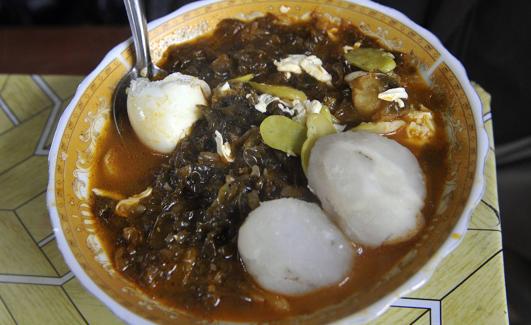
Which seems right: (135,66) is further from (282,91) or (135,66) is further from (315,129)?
(315,129)

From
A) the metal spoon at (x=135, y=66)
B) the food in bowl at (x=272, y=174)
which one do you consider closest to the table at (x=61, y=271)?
the food in bowl at (x=272, y=174)

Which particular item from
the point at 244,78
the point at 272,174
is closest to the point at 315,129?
the point at 272,174

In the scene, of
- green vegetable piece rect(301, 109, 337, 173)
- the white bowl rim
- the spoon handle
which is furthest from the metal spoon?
green vegetable piece rect(301, 109, 337, 173)

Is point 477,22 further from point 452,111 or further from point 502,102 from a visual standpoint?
point 452,111

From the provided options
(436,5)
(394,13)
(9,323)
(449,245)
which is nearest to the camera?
(449,245)

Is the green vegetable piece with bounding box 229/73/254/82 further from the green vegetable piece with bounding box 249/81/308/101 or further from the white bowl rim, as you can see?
the white bowl rim

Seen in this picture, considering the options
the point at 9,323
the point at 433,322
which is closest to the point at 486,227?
the point at 433,322
